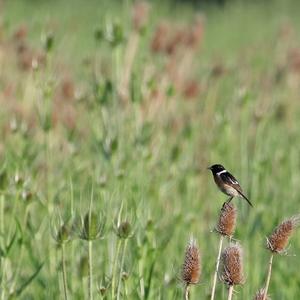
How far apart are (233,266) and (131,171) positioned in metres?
1.90

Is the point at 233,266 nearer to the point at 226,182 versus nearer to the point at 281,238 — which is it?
the point at 281,238

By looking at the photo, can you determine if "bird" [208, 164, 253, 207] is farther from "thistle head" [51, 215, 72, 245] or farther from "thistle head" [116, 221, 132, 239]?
"thistle head" [51, 215, 72, 245]

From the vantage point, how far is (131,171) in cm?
405

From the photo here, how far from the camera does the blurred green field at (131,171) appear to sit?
307 cm

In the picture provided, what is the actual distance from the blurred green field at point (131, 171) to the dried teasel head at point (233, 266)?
0.20 metres

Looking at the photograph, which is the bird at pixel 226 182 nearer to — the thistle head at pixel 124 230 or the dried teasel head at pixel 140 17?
the thistle head at pixel 124 230

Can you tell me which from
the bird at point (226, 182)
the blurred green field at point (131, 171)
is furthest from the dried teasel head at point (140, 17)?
the bird at point (226, 182)

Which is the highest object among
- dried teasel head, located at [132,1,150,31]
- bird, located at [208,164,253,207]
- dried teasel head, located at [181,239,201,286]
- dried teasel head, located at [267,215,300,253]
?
dried teasel head, located at [132,1,150,31]

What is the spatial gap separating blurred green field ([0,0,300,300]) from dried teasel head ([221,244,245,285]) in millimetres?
196

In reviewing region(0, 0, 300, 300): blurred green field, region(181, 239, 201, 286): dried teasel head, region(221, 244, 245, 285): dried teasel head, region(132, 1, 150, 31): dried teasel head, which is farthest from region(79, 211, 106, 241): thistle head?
region(132, 1, 150, 31): dried teasel head

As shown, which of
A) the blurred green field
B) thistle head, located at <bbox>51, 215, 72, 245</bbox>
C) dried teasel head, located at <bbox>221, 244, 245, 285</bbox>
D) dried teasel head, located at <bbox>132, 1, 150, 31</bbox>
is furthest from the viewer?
dried teasel head, located at <bbox>132, 1, 150, 31</bbox>

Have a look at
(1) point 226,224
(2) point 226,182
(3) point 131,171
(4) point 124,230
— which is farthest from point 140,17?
(1) point 226,224

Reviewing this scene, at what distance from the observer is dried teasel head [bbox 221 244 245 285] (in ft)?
7.18

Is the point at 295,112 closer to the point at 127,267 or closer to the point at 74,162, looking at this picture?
the point at 74,162
